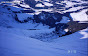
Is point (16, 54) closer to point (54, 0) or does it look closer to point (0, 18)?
point (0, 18)

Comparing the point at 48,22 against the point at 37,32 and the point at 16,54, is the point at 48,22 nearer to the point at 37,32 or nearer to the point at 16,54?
the point at 37,32

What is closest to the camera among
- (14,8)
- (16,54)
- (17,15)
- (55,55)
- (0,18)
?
(16,54)

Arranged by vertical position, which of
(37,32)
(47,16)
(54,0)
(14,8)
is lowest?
(37,32)

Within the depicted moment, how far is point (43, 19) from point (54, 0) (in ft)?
46.7

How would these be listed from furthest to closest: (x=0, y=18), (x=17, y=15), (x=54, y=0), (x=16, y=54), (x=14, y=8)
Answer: (x=54, y=0) < (x=14, y=8) < (x=17, y=15) < (x=0, y=18) < (x=16, y=54)

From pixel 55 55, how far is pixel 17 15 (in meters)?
13.2

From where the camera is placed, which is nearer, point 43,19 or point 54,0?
point 43,19

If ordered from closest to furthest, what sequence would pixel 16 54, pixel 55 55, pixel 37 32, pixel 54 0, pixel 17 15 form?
pixel 16 54 → pixel 55 55 → pixel 37 32 → pixel 17 15 → pixel 54 0

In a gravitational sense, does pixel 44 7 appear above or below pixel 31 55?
above

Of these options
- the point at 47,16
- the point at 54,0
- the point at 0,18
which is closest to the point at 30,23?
the point at 47,16

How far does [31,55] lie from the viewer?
1676mm

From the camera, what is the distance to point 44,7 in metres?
19.9

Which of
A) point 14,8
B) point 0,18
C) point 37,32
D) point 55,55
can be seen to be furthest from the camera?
point 14,8

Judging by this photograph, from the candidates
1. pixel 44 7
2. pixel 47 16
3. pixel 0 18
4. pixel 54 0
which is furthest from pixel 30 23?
pixel 54 0
